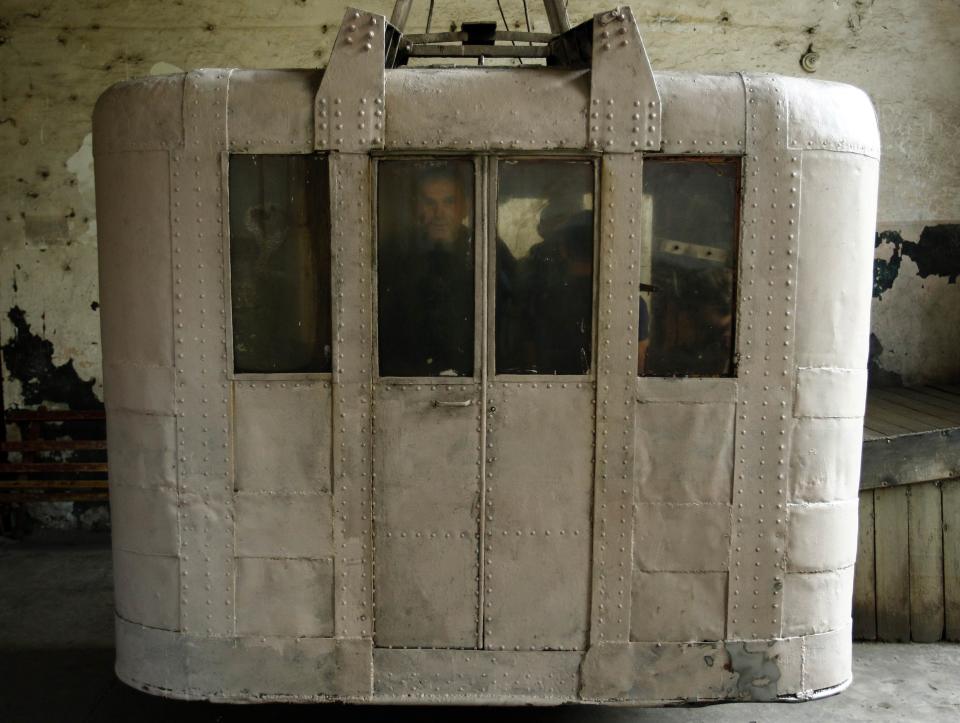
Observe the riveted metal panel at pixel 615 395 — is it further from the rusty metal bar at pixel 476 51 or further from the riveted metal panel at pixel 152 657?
the riveted metal panel at pixel 152 657

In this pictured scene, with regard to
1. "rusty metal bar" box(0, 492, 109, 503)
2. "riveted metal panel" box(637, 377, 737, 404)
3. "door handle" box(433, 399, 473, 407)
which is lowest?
"rusty metal bar" box(0, 492, 109, 503)

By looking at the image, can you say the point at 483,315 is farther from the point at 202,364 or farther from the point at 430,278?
the point at 202,364

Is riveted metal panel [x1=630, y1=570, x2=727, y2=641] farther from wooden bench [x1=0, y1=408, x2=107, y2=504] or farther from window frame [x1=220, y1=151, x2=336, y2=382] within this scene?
wooden bench [x1=0, y1=408, x2=107, y2=504]

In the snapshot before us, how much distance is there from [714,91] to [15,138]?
18.2 feet

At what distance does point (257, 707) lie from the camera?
3883 millimetres

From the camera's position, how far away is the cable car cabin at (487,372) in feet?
9.91

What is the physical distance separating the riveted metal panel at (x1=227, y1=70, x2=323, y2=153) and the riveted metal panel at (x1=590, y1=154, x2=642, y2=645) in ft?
3.78

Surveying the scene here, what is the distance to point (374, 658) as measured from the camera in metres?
3.16

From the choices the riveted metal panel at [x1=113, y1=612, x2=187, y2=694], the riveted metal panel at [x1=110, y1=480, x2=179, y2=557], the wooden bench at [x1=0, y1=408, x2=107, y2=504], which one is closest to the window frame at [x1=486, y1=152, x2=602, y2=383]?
the riveted metal panel at [x1=110, y1=480, x2=179, y2=557]

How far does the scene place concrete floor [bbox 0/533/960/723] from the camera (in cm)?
380

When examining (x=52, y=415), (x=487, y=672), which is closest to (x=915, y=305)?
(x=487, y=672)

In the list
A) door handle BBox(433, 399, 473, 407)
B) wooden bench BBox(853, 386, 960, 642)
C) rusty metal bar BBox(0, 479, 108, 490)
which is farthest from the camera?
rusty metal bar BBox(0, 479, 108, 490)

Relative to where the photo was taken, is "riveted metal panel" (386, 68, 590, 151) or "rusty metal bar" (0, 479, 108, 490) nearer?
"riveted metal panel" (386, 68, 590, 151)

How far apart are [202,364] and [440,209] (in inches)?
43.3
